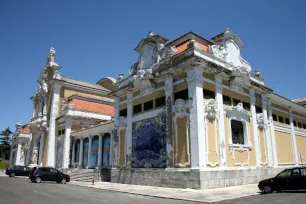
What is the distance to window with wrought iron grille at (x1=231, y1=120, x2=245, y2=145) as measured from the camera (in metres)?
19.2

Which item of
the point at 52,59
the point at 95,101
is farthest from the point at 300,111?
the point at 52,59

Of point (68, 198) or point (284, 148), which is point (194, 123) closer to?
point (68, 198)

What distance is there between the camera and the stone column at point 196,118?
15796 mm

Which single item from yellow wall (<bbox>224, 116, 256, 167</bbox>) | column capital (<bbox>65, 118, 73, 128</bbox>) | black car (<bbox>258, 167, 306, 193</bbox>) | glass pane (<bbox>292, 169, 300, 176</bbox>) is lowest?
black car (<bbox>258, 167, 306, 193</bbox>)

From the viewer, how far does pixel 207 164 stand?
630 inches

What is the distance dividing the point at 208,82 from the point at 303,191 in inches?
338

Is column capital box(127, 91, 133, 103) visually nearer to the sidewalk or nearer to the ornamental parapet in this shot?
the sidewalk

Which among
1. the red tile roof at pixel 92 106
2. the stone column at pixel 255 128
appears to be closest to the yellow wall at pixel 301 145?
the stone column at pixel 255 128

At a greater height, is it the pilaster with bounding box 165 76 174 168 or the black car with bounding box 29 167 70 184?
the pilaster with bounding box 165 76 174 168

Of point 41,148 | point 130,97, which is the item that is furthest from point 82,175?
point 41,148

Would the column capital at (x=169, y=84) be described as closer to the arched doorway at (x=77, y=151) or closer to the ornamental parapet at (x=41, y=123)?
the arched doorway at (x=77, y=151)

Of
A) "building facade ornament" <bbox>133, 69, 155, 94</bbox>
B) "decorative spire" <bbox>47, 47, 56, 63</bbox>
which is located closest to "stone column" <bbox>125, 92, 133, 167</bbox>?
"building facade ornament" <bbox>133, 69, 155, 94</bbox>

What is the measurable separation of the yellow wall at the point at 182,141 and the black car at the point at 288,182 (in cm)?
494

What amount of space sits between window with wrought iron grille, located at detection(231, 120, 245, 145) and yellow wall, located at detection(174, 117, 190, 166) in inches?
173
